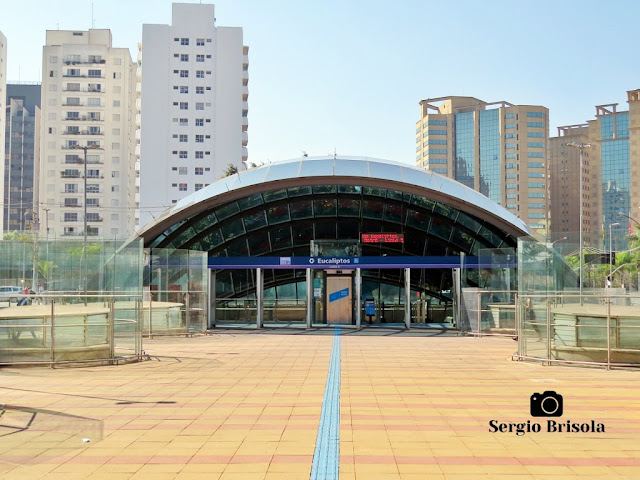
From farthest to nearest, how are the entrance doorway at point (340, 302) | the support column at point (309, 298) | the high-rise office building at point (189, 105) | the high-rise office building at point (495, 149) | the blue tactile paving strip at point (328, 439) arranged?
the high-rise office building at point (495, 149)
the high-rise office building at point (189, 105)
the entrance doorway at point (340, 302)
the support column at point (309, 298)
the blue tactile paving strip at point (328, 439)

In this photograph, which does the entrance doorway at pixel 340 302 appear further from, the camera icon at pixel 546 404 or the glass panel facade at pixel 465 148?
the glass panel facade at pixel 465 148

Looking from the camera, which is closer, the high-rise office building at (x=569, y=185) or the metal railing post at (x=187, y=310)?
the metal railing post at (x=187, y=310)

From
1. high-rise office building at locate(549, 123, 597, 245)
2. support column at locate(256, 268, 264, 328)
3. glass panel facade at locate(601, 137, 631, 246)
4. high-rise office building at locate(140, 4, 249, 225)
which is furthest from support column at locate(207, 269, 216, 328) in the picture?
glass panel facade at locate(601, 137, 631, 246)

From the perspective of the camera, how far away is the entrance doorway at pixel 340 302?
32.5 metres

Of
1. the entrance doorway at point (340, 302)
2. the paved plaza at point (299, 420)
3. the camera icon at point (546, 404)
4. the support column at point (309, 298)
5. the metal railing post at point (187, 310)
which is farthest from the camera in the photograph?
the entrance doorway at point (340, 302)

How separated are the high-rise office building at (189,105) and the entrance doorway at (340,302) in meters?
63.0

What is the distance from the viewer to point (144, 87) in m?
95.1

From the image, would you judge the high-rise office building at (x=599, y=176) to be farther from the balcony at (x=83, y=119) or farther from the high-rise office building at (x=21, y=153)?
the high-rise office building at (x=21, y=153)

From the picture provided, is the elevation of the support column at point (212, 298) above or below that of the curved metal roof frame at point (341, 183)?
below

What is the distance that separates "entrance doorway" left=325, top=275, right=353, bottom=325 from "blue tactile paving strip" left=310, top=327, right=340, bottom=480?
1899 centimetres

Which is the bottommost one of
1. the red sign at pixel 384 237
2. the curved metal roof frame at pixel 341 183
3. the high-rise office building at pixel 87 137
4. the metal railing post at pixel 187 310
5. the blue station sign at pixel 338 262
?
the metal railing post at pixel 187 310

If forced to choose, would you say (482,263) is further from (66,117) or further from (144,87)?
(66,117)

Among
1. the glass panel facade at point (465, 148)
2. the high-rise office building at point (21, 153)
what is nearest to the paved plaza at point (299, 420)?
the glass panel facade at point (465, 148)

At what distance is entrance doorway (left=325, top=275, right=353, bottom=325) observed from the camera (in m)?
32.5
